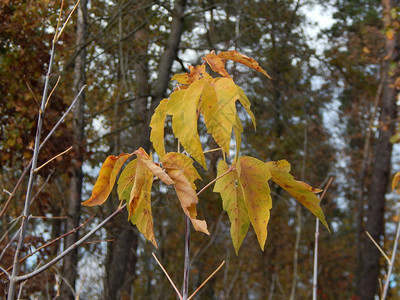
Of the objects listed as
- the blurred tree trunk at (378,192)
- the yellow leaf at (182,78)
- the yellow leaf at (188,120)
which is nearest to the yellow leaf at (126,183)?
the yellow leaf at (188,120)

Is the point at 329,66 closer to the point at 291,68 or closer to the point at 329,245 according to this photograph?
the point at 291,68

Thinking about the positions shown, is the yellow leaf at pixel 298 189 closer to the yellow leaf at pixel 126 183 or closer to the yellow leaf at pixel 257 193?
the yellow leaf at pixel 257 193

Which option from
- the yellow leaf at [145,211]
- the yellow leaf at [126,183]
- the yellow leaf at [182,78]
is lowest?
the yellow leaf at [145,211]

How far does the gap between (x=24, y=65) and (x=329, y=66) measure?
732 centimetres

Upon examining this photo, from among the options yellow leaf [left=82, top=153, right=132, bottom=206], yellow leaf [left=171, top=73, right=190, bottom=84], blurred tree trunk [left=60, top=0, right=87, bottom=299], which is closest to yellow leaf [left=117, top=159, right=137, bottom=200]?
yellow leaf [left=82, top=153, right=132, bottom=206]

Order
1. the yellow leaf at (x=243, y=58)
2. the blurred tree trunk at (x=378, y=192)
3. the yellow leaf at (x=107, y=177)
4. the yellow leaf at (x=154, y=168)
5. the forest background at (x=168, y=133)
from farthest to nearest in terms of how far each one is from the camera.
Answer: the blurred tree trunk at (x=378, y=192) < the forest background at (x=168, y=133) < the yellow leaf at (x=243, y=58) < the yellow leaf at (x=107, y=177) < the yellow leaf at (x=154, y=168)

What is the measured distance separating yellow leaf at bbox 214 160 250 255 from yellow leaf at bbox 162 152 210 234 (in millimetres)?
86

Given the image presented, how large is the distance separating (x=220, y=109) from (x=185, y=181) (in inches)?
5.7

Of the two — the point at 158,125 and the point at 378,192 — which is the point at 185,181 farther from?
the point at 378,192

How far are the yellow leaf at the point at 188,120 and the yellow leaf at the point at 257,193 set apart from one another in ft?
0.31

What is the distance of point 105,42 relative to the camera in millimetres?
7996

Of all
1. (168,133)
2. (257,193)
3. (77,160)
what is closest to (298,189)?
(257,193)

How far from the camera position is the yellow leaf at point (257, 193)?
93cm

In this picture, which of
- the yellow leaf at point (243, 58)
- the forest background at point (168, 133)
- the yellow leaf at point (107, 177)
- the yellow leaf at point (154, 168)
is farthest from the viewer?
the forest background at point (168, 133)
